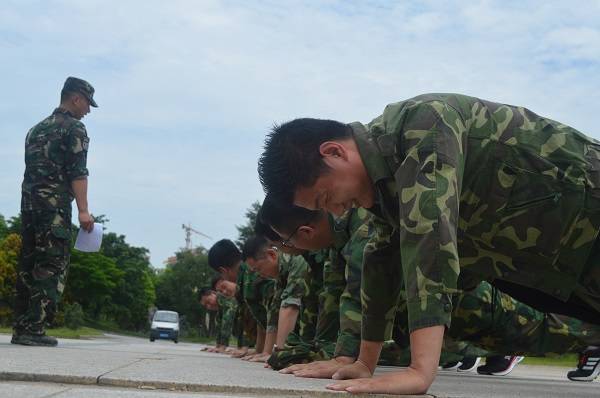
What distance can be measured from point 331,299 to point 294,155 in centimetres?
228

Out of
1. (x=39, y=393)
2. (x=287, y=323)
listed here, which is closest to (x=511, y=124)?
(x=39, y=393)

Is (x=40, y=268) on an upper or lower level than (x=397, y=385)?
upper

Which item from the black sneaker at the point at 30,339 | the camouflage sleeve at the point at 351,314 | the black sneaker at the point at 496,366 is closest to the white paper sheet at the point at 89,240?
the black sneaker at the point at 30,339

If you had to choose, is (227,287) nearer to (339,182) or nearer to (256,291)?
(256,291)

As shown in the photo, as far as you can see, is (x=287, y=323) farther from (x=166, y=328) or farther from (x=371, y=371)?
(x=166, y=328)

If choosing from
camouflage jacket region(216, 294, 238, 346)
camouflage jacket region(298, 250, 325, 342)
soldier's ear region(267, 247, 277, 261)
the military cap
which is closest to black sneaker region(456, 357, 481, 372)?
camouflage jacket region(298, 250, 325, 342)

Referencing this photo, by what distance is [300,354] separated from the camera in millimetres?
4621

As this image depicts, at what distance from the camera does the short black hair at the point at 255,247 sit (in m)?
6.88

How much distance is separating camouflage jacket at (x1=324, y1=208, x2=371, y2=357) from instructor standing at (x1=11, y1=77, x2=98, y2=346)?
245 centimetres

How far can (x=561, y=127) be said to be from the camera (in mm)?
3076

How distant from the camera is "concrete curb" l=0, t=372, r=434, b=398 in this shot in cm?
257

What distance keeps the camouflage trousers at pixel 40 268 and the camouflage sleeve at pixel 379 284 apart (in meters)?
3.60

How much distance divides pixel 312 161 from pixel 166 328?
3903 cm

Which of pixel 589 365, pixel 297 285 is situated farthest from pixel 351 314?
pixel 589 365
